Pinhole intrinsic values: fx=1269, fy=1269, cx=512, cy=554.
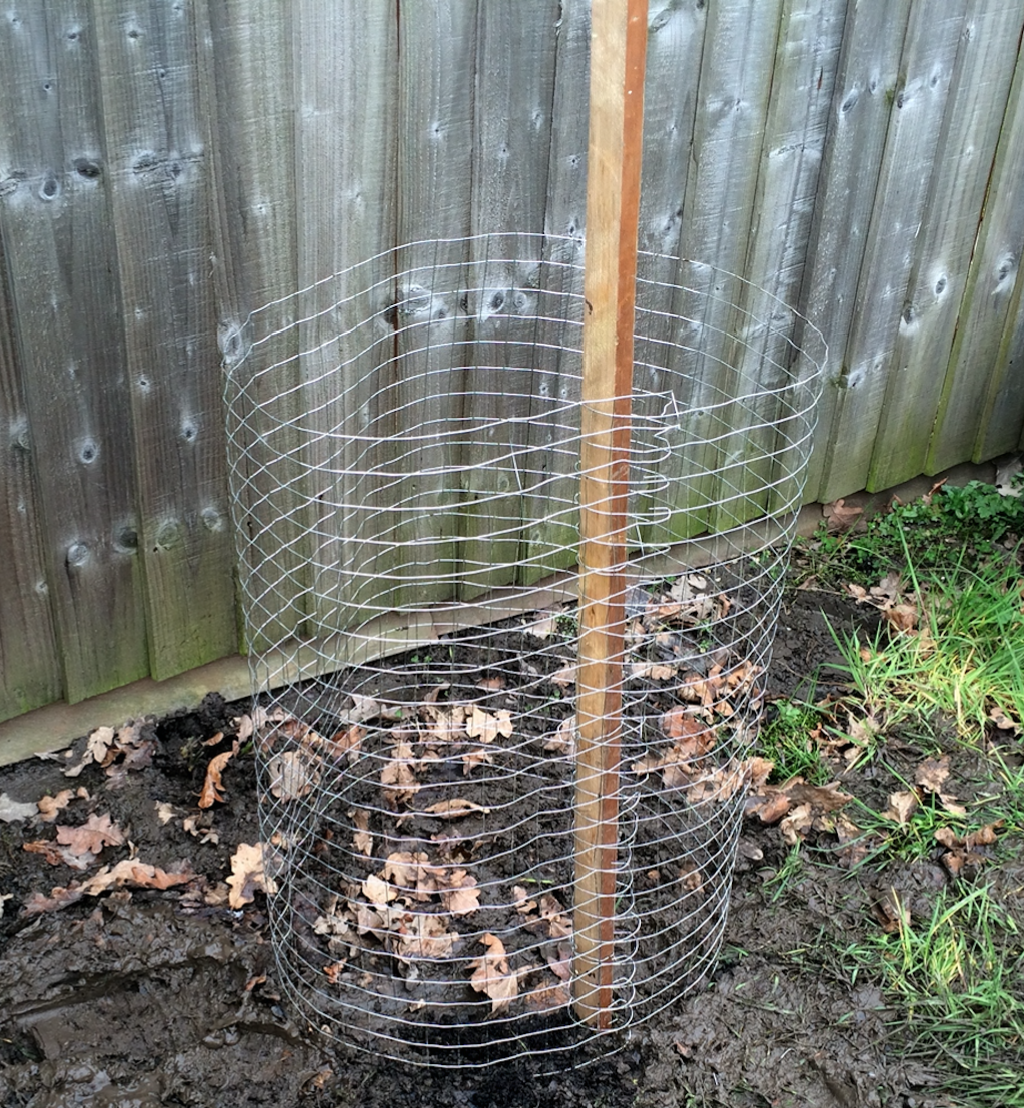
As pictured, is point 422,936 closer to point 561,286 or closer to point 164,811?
point 164,811

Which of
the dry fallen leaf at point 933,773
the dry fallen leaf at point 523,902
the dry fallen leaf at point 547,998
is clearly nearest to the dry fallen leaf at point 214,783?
the dry fallen leaf at point 523,902

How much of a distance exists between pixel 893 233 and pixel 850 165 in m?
0.35

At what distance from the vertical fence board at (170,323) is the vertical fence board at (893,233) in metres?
2.14

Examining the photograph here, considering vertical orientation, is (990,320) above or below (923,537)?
above

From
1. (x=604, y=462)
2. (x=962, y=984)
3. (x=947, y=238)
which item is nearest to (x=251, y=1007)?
(x=604, y=462)

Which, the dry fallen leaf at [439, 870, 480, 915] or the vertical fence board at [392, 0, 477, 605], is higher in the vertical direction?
the vertical fence board at [392, 0, 477, 605]

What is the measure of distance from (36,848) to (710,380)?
7.53ft

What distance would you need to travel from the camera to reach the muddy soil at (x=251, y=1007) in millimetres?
2633

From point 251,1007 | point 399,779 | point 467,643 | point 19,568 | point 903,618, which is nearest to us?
point 251,1007

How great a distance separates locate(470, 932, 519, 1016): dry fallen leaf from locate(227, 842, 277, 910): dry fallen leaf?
0.51 m

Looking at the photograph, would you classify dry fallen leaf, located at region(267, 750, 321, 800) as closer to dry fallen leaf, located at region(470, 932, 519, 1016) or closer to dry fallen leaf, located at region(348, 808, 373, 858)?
dry fallen leaf, located at region(348, 808, 373, 858)

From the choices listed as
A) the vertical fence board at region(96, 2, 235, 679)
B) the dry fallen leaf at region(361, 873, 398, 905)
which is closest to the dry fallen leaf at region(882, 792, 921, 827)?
the dry fallen leaf at region(361, 873, 398, 905)

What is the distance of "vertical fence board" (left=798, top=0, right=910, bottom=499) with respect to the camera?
3627mm

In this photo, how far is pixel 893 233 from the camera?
13.2ft
